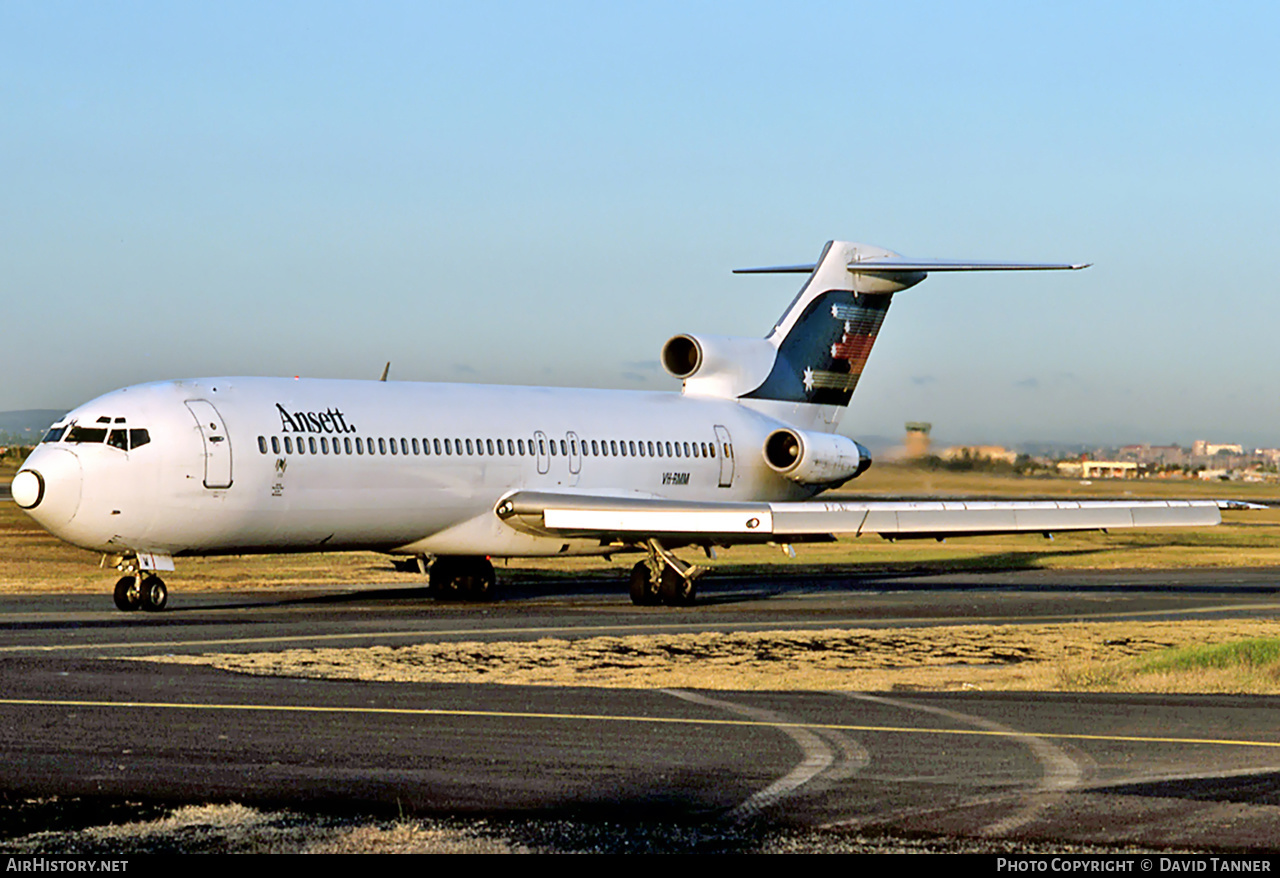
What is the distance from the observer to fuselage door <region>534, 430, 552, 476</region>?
32.5 meters

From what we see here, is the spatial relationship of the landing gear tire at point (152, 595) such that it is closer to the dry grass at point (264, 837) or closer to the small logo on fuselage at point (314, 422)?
the small logo on fuselage at point (314, 422)

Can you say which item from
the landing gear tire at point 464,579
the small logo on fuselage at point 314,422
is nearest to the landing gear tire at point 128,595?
the small logo on fuselage at point 314,422

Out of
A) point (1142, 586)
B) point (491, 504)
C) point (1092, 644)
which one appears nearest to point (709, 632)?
point (1092, 644)

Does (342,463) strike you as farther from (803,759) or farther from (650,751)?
(803,759)

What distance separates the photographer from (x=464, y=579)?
3275 cm

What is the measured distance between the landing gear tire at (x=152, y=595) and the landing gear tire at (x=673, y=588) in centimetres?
932

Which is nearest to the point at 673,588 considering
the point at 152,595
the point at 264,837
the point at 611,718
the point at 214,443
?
the point at 214,443

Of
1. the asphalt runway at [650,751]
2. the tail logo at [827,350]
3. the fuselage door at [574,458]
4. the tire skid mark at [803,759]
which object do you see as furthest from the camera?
the tail logo at [827,350]

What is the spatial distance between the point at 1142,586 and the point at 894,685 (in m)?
20.1

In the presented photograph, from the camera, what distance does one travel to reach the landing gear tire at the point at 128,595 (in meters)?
26.6

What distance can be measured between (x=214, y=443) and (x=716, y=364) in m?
14.1

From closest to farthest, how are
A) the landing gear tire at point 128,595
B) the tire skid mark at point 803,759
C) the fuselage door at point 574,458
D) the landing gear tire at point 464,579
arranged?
the tire skid mark at point 803,759 < the landing gear tire at point 128,595 < the landing gear tire at point 464,579 < the fuselage door at point 574,458

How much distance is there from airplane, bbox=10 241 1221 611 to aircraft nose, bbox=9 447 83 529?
2cm

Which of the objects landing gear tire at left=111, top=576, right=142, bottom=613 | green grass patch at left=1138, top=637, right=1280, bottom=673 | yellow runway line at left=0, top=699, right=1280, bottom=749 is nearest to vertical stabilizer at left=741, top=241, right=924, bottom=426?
landing gear tire at left=111, top=576, right=142, bottom=613
